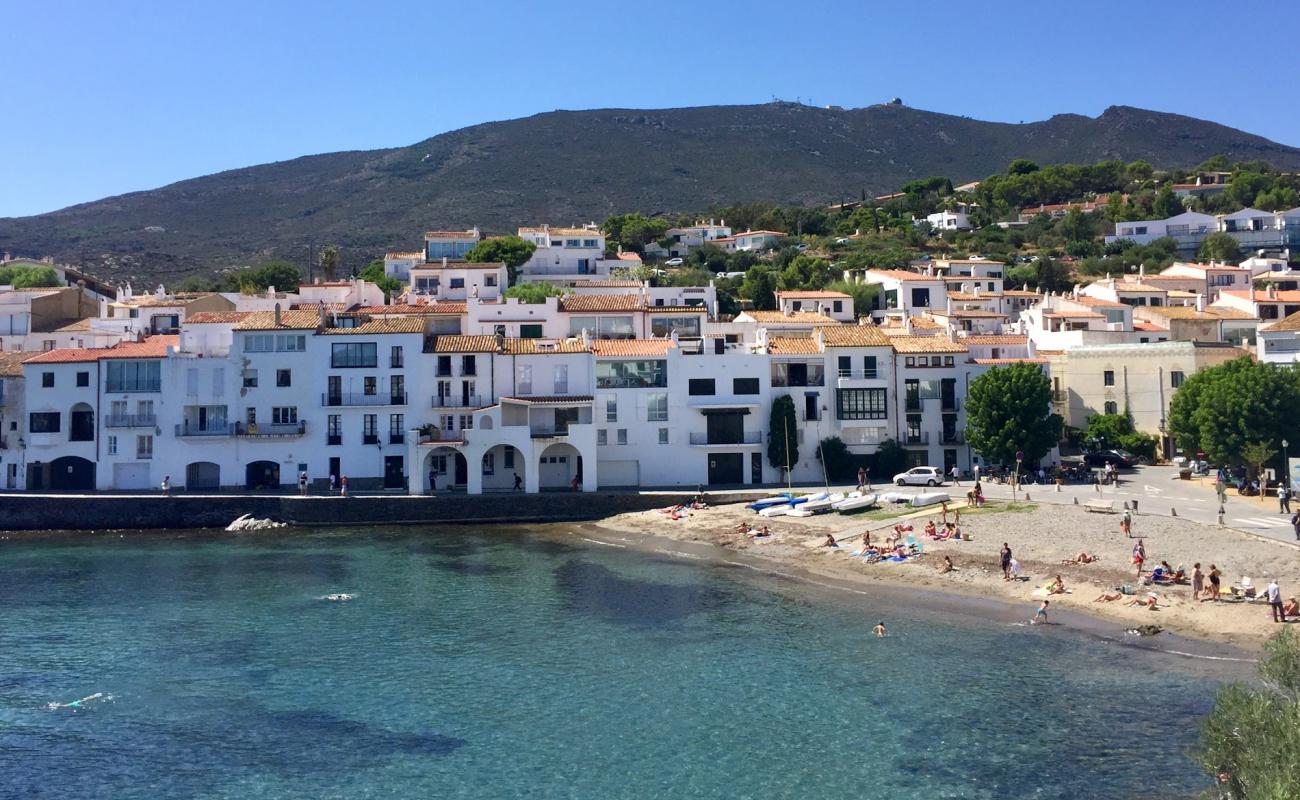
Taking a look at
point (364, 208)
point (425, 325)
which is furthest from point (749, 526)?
point (364, 208)

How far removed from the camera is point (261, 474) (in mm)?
59000

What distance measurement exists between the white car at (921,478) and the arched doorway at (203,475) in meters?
37.8

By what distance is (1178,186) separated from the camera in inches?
5871

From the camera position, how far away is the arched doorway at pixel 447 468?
57594 millimetres

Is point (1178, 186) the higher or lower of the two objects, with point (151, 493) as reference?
higher

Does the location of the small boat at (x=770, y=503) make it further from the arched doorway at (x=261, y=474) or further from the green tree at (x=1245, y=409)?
the arched doorway at (x=261, y=474)

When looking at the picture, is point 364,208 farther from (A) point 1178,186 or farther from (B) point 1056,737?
(B) point 1056,737

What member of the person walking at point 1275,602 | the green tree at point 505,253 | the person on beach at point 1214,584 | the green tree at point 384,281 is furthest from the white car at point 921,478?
the green tree at point 505,253

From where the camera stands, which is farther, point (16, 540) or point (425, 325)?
point (425, 325)

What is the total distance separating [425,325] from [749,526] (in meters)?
22.9

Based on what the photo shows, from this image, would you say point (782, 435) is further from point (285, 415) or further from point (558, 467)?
point (285, 415)

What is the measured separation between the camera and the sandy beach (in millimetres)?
32312

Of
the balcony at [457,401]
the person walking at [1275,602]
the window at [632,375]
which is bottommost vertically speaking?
the person walking at [1275,602]

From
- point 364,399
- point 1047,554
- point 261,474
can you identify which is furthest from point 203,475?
point 1047,554
